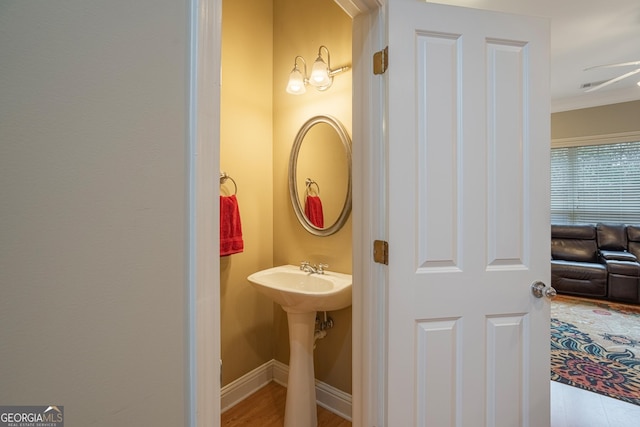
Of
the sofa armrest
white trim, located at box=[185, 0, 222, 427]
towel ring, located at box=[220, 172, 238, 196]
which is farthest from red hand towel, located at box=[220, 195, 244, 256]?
the sofa armrest

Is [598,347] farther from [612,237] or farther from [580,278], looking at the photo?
[612,237]

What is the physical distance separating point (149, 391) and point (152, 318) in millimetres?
124

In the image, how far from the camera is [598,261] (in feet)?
13.9

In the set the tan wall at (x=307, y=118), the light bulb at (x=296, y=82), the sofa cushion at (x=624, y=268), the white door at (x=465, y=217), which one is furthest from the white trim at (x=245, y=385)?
the sofa cushion at (x=624, y=268)

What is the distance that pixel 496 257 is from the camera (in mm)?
1205

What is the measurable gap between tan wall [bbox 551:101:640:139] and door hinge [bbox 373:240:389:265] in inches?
205

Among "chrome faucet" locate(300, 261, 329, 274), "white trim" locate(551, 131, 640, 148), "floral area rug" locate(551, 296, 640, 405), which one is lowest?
"floral area rug" locate(551, 296, 640, 405)

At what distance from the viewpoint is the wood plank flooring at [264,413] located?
177 cm

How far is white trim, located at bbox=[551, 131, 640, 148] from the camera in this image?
A: 4.23 metres

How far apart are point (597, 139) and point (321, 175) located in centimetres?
493

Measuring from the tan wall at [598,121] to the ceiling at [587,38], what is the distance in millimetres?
119

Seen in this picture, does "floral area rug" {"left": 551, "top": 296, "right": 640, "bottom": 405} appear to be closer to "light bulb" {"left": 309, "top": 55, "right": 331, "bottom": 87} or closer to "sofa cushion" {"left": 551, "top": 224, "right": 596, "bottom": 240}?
"sofa cushion" {"left": 551, "top": 224, "right": 596, "bottom": 240}

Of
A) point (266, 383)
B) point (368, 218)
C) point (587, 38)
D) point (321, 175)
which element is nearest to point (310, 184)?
point (321, 175)

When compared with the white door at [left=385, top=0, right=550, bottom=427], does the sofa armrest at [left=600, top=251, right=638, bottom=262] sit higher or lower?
lower
